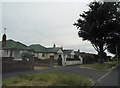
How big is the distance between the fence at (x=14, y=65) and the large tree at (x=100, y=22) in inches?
639

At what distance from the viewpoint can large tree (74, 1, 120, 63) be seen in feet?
145

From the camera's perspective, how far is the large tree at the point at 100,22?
145 ft

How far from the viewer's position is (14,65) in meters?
28.5

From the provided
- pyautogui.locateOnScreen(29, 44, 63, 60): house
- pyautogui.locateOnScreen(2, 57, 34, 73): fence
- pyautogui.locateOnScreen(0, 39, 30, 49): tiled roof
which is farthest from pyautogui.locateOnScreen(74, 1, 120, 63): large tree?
pyautogui.locateOnScreen(29, 44, 63, 60): house

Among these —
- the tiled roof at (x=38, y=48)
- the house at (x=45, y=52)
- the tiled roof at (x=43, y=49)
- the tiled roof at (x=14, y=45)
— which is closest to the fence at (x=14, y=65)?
the tiled roof at (x=14, y=45)

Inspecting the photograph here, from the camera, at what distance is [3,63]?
85.2 feet

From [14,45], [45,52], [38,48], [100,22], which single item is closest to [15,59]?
[14,45]

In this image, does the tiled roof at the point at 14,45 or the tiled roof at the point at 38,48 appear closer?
the tiled roof at the point at 14,45

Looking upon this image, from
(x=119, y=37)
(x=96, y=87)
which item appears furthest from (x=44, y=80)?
(x=119, y=37)

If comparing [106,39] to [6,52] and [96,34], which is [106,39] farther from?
[6,52]

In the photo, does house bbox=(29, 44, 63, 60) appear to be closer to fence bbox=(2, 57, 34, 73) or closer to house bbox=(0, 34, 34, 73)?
house bbox=(0, 34, 34, 73)

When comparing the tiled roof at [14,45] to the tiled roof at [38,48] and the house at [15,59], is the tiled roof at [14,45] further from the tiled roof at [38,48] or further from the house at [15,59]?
the tiled roof at [38,48]

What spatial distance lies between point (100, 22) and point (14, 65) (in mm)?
20987

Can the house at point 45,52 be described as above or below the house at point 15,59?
above
